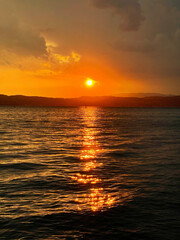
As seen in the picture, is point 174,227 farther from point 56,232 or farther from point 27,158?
point 27,158

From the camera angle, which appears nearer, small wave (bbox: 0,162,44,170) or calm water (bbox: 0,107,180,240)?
calm water (bbox: 0,107,180,240)

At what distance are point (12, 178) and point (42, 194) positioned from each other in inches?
149

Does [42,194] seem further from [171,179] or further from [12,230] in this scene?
[171,179]

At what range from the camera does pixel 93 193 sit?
13141 mm

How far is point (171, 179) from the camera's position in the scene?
1602 centimetres

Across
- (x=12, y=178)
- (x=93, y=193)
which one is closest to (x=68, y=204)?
(x=93, y=193)

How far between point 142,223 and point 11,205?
603cm

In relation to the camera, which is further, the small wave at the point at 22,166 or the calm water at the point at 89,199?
the small wave at the point at 22,166

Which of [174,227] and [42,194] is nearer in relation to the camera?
[174,227]

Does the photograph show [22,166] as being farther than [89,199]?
Yes

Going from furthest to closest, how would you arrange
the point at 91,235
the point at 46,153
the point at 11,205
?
the point at 46,153 → the point at 11,205 → the point at 91,235

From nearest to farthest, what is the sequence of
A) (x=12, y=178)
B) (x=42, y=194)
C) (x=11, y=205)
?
(x=11, y=205), (x=42, y=194), (x=12, y=178)

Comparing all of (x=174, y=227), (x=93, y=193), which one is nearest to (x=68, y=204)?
(x=93, y=193)

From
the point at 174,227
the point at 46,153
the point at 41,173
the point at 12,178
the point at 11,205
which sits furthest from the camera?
the point at 46,153
